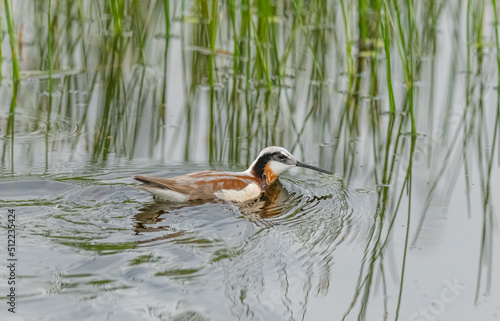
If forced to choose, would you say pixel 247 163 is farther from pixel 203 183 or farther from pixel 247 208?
pixel 203 183

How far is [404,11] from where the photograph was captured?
1138cm

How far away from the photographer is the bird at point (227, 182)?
708 cm

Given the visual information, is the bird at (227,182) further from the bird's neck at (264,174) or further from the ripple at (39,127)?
the ripple at (39,127)

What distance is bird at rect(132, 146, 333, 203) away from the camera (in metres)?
7.08

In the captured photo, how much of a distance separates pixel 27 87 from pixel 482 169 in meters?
5.35

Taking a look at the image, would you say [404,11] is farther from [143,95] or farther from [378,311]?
[378,311]

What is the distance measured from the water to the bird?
0.12 meters

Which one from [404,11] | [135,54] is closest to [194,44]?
[135,54]

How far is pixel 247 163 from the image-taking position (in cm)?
826

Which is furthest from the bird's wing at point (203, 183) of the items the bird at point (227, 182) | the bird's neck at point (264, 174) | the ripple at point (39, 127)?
the ripple at point (39, 127)

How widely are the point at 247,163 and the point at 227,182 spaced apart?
2.99 ft

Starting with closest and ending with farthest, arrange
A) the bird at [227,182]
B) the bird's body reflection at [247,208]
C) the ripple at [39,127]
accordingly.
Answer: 1. the bird's body reflection at [247,208]
2. the bird at [227,182]
3. the ripple at [39,127]

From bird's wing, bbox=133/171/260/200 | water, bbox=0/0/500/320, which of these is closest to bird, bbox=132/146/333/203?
bird's wing, bbox=133/171/260/200

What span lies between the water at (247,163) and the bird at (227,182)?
0.41ft
